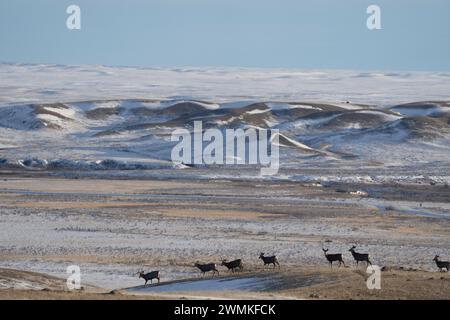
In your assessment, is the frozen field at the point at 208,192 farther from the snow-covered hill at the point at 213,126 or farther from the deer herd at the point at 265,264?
the deer herd at the point at 265,264

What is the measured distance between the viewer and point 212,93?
149500 millimetres

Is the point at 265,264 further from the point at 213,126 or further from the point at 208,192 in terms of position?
the point at 213,126

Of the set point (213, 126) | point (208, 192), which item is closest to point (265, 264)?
point (208, 192)

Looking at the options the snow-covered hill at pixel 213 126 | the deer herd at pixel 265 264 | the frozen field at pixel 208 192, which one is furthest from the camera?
the snow-covered hill at pixel 213 126

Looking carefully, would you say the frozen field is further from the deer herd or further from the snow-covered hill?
the deer herd

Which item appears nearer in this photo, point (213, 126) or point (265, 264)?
point (265, 264)

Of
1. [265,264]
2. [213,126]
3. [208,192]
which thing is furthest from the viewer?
[213,126]

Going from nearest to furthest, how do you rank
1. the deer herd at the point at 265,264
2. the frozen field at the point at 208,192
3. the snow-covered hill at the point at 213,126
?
the deer herd at the point at 265,264
the frozen field at the point at 208,192
the snow-covered hill at the point at 213,126

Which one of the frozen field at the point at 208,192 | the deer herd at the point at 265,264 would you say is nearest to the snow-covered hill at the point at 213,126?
the frozen field at the point at 208,192

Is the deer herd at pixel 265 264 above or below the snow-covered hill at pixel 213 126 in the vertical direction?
above

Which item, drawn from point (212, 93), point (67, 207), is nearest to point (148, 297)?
point (67, 207)

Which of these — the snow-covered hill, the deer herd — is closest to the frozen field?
the snow-covered hill

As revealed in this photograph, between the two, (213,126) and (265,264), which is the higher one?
(265,264)

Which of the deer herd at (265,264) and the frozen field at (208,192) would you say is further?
the frozen field at (208,192)
